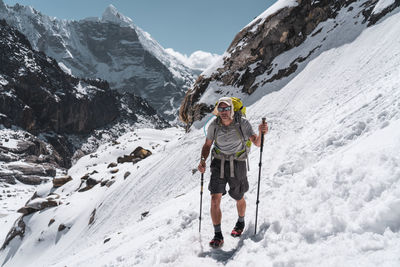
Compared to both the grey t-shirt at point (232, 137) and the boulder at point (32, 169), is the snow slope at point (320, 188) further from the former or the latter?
the boulder at point (32, 169)

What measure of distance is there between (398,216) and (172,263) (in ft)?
12.7

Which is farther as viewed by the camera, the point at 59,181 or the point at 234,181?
the point at 59,181

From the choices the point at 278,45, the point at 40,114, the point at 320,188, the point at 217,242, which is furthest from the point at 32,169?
the point at 320,188

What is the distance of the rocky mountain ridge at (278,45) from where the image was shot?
56.6 feet

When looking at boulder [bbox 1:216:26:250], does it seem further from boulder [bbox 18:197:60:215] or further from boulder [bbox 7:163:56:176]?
boulder [bbox 7:163:56:176]

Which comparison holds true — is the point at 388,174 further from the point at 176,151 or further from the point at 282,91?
the point at 176,151

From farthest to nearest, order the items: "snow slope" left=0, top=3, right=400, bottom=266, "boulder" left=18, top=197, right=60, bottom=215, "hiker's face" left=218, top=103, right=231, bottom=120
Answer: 1. "boulder" left=18, top=197, right=60, bottom=215
2. "hiker's face" left=218, top=103, right=231, bottom=120
3. "snow slope" left=0, top=3, right=400, bottom=266

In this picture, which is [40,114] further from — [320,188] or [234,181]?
[320,188]

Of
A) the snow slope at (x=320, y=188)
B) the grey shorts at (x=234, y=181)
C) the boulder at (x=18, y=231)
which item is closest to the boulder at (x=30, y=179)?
the boulder at (x=18, y=231)

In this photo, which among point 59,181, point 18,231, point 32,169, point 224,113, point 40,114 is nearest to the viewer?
point 224,113

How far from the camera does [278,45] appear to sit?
2141 cm

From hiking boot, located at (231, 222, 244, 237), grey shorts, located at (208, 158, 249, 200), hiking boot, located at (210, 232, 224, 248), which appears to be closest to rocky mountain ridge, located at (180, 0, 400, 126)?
grey shorts, located at (208, 158, 249, 200)

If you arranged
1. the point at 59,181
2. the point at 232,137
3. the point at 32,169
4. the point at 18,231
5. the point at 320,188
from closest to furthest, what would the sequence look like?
the point at 320,188
the point at 232,137
the point at 18,231
the point at 59,181
the point at 32,169

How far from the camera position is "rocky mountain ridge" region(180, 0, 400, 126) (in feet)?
56.6
